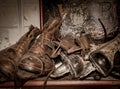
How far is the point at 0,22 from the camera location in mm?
1163

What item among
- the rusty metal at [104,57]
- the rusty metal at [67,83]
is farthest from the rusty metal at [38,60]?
the rusty metal at [104,57]

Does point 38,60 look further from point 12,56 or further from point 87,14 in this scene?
point 87,14

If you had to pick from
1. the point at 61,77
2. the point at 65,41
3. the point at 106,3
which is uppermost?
the point at 106,3

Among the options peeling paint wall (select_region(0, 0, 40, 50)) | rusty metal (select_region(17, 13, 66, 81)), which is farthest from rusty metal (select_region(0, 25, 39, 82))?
peeling paint wall (select_region(0, 0, 40, 50))

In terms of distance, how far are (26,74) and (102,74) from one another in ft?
0.94

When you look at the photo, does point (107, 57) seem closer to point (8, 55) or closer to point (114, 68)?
point (114, 68)

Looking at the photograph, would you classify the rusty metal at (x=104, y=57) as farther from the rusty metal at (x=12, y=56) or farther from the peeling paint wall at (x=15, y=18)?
the peeling paint wall at (x=15, y=18)

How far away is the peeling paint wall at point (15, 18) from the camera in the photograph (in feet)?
3.82

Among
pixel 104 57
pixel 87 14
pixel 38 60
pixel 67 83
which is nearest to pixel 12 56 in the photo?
pixel 38 60

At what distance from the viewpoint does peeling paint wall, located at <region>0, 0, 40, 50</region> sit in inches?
45.8

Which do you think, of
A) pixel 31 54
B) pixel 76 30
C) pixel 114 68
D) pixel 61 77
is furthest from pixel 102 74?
pixel 76 30

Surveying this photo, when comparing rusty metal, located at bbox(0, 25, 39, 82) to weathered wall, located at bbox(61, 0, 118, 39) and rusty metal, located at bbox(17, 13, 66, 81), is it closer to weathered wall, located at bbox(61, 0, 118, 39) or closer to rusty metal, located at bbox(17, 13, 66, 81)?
rusty metal, located at bbox(17, 13, 66, 81)

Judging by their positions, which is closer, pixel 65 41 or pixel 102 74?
pixel 102 74

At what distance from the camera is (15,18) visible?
117 centimetres
